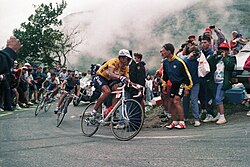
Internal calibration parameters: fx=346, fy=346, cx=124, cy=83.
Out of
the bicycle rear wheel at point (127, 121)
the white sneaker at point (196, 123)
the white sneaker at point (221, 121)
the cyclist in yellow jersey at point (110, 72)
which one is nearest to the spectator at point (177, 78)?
the white sneaker at point (196, 123)

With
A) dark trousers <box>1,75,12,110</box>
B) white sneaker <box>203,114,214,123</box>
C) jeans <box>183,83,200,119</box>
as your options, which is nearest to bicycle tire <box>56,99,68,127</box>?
jeans <box>183,83,200,119</box>

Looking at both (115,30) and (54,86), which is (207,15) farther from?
(54,86)

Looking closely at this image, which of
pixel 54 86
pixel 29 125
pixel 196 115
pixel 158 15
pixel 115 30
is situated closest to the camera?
pixel 196 115

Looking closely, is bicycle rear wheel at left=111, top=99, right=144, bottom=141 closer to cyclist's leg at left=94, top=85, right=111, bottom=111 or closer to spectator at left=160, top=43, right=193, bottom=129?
cyclist's leg at left=94, top=85, right=111, bottom=111

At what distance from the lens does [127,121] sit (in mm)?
6688

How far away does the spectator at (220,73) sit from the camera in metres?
8.22

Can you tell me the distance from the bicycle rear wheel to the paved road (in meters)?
0.19

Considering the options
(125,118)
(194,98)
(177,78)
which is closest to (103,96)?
(125,118)

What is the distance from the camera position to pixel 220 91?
8.27 meters

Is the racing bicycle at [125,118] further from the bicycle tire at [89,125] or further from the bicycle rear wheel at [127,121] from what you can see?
the bicycle tire at [89,125]

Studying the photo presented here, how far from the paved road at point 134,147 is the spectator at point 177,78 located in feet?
1.48

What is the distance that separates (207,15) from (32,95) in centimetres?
1523

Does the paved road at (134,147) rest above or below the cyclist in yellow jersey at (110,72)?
below

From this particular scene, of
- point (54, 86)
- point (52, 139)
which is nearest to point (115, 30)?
point (54, 86)
